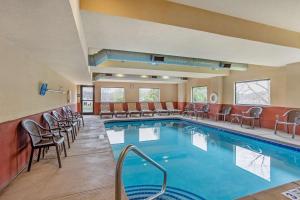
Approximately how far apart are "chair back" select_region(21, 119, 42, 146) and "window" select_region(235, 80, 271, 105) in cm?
800

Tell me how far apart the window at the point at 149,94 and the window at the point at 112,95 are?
4.51 feet

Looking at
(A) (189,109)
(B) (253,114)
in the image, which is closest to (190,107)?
(A) (189,109)

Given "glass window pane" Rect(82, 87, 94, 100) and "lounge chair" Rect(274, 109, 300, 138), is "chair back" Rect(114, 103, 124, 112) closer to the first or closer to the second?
"glass window pane" Rect(82, 87, 94, 100)

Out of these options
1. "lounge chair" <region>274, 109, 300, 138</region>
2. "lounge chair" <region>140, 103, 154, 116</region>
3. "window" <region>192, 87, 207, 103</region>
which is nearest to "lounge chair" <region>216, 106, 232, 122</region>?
"window" <region>192, 87, 207, 103</region>

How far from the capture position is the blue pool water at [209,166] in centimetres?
295

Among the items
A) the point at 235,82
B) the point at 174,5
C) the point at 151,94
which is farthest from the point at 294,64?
the point at 151,94

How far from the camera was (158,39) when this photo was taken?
3.31m

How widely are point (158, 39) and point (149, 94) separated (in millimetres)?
9364

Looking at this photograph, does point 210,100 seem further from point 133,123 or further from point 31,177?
point 31,177

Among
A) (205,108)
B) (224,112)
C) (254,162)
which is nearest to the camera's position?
(254,162)

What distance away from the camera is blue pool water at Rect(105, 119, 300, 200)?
2945 millimetres

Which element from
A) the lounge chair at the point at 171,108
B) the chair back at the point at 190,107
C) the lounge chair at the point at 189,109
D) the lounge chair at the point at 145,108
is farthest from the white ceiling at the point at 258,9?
the lounge chair at the point at 171,108

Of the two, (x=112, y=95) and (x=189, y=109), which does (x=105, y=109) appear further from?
(x=189, y=109)

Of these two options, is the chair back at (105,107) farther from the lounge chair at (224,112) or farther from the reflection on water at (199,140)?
the lounge chair at (224,112)
